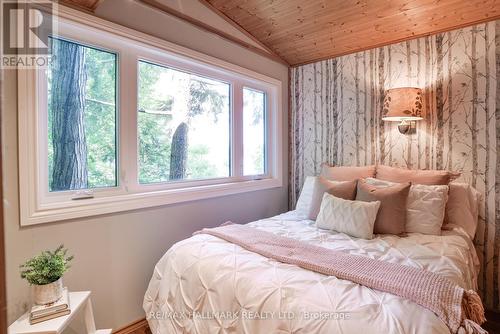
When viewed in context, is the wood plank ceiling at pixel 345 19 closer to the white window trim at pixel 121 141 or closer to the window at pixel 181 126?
the white window trim at pixel 121 141

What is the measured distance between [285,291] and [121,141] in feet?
4.77

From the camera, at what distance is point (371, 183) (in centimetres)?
226

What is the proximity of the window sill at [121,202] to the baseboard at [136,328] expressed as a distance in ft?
2.65

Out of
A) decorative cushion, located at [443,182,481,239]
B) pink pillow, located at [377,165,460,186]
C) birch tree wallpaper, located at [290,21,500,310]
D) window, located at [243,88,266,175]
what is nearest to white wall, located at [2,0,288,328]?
window, located at [243,88,266,175]

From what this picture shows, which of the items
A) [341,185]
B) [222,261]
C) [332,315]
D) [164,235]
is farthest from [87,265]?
[341,185]

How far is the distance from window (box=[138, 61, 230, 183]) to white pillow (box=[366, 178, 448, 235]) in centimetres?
163

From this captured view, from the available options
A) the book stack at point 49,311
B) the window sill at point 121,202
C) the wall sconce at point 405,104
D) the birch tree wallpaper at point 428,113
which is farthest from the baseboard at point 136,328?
the wall sconce at point 405,104

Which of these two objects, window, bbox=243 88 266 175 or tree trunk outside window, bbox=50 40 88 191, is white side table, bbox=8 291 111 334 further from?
window, bbox=243 88 266 175

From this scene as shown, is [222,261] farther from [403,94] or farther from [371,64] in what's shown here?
[371,64]

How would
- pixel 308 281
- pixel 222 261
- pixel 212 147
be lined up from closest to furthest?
pixel 308 281 < pixel 222 261 < pixel 212 147

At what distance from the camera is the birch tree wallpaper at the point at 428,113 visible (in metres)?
2.16

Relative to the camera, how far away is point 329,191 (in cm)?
218

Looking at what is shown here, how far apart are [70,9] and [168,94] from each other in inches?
32.7

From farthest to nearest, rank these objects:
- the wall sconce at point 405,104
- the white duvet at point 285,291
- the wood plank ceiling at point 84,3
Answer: the wall sconce at point 405,104 < the wood plank ceiling at point 84,3 < the white duvet at point 285,291
